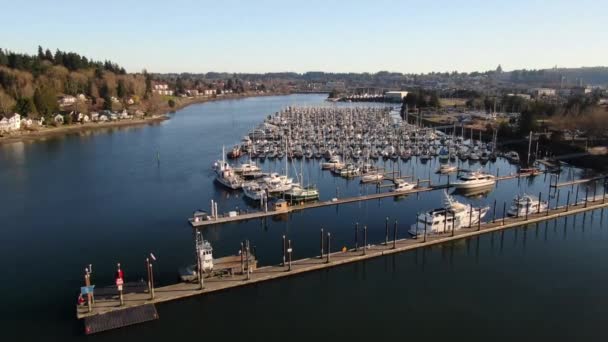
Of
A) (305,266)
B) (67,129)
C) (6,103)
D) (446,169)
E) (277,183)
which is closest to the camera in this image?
(305,266)

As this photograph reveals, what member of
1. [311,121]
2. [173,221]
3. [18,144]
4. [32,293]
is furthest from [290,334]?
[311,121]

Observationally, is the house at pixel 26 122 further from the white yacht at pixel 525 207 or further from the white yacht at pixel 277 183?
the white yacht at pixel 525 207

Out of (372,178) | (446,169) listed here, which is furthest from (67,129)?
(446,169)

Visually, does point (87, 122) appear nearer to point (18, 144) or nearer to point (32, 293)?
point (18, 144)

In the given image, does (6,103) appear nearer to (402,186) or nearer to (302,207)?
(302,207)

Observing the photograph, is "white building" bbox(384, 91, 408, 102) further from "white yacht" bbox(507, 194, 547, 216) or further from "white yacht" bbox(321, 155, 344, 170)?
"white yacht" bbox(507, 194, 547, 216)

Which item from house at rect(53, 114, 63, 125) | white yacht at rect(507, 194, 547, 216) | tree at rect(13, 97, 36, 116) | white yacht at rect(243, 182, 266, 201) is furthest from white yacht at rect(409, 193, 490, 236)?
house at rect(53, 114, 63, 125)
